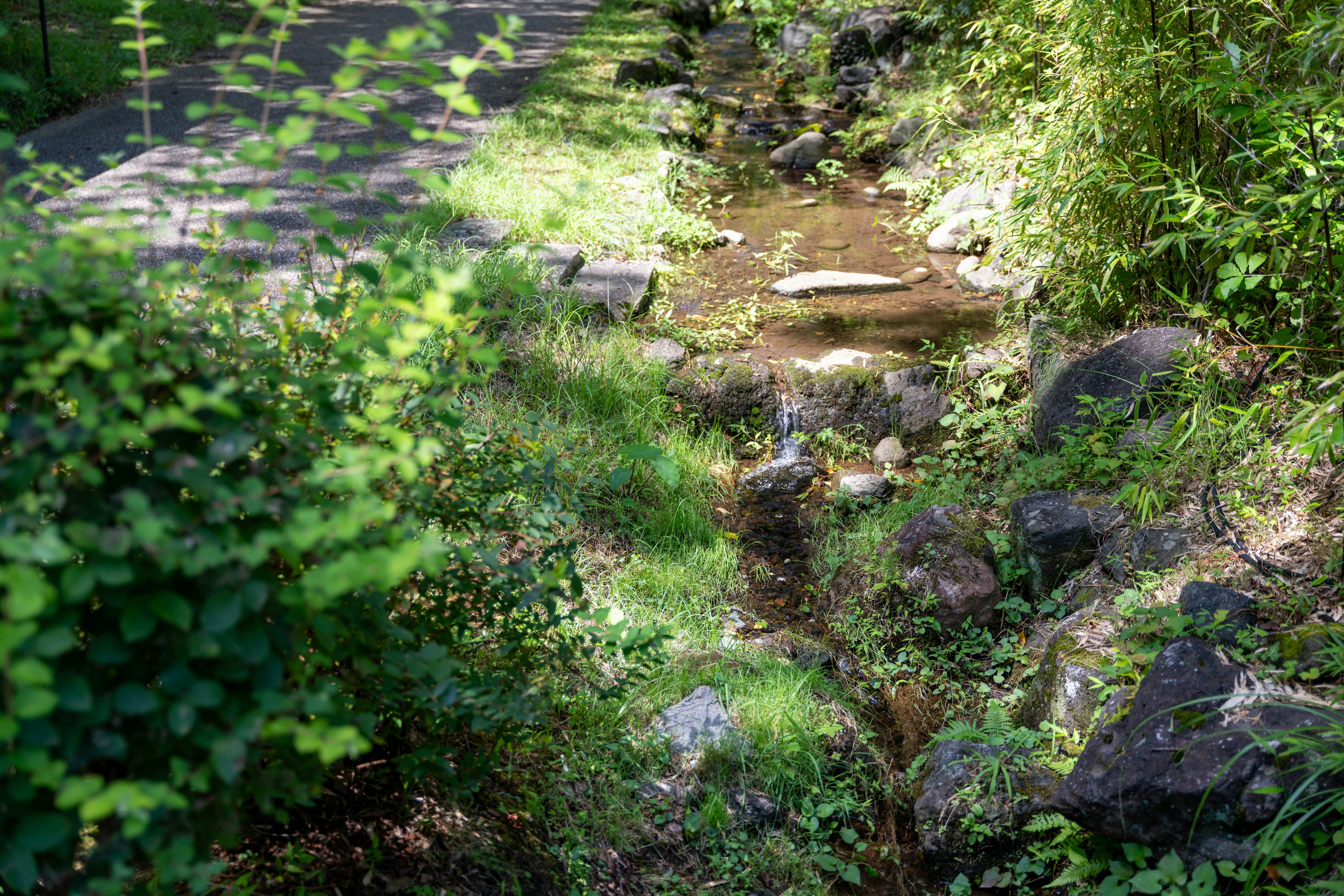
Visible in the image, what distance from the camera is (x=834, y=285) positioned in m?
5.72

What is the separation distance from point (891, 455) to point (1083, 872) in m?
2.46

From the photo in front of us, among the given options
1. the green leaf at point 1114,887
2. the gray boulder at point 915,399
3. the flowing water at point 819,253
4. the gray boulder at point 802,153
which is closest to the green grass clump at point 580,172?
the flowing water at point 819,253

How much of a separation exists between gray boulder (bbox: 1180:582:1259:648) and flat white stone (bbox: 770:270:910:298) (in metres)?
3.48

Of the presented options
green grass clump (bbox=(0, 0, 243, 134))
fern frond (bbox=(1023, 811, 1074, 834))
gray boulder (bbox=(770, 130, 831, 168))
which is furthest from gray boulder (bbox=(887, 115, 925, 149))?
fern frond (bbox=(1023, 811, 1074, 834))

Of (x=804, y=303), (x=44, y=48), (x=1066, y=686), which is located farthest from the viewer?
(x=44, y=48)

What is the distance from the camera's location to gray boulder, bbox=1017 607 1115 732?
2.62 meters

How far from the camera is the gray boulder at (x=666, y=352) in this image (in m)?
4.62

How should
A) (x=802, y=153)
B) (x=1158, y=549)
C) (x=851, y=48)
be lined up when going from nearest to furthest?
1. (x=1158, y=549)
2. (x=802, y=153)
3. (x=851, y=48)

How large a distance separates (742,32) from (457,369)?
1144 cm

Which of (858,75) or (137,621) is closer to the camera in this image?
(137,621)

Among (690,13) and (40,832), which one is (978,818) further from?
(690,13)

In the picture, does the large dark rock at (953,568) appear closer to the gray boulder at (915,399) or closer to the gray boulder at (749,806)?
the gray boulder at (915,399)

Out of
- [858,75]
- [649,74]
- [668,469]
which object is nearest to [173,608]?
[668,469]

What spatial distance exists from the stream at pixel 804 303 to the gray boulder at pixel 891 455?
4.2 inches
